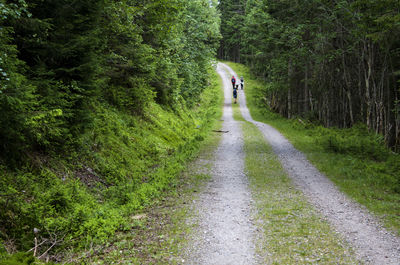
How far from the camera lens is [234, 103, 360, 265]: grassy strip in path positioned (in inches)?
193

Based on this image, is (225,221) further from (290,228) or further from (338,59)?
(338,59)

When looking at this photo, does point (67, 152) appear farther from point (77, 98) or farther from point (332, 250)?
point (332, 250)

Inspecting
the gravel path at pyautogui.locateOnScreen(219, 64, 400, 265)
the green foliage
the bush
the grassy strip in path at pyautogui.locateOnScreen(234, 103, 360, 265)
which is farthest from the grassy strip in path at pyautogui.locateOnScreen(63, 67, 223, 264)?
the bush

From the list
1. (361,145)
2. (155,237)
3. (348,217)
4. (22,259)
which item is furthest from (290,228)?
(361,145)

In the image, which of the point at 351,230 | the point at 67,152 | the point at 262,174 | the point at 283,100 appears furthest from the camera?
the point at 283,100

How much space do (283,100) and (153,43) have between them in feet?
72.8

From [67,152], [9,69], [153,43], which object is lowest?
[67,152]

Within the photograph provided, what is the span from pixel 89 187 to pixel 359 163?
952 centimetres

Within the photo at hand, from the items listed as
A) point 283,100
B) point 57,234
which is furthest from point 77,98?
point 283,100

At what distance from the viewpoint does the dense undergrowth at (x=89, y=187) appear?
4.91 m

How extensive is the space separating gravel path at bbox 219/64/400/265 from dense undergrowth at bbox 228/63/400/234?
0.30 m

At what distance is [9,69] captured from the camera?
15.8 ft

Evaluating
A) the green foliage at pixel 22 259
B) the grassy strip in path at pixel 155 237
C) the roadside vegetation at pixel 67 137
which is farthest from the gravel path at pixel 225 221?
the green foliage at pixel 22 259

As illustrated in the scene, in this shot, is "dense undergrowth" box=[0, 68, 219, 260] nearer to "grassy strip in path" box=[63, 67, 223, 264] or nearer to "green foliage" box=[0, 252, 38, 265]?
"grassy strip in path" box=[63, 67, 223, 264]
